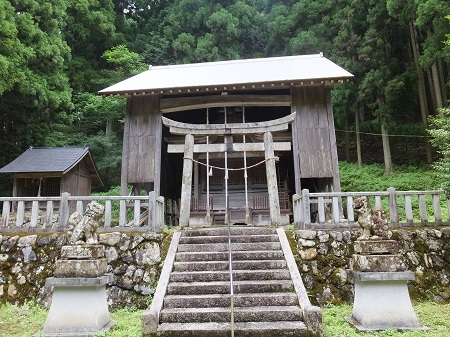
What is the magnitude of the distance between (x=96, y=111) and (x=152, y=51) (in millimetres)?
7123

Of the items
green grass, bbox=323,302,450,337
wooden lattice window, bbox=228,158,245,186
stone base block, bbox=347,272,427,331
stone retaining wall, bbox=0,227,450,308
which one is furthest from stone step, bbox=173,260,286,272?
wooden lattice window, bbox=228,158,245,186

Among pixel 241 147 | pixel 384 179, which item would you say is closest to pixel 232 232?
pixel 241 147

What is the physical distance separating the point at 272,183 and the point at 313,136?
2.89 meters

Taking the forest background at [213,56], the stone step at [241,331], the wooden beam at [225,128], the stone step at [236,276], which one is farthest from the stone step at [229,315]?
the forest background at [213,56]

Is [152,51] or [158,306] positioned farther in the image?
[152,51]

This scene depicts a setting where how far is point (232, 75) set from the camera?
11562 millimetres

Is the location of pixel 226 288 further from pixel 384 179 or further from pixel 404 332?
pixel 384 179

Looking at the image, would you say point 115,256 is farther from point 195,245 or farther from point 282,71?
point 282,71

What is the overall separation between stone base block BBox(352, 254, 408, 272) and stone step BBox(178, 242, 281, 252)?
186cm

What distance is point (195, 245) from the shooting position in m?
6.64

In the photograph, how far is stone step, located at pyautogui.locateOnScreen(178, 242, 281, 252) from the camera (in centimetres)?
655

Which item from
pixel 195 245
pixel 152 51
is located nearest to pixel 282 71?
pixel 195 245

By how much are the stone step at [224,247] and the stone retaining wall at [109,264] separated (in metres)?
0.57

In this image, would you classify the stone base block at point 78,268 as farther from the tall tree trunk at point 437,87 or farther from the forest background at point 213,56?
the tall tree trunk at point 437,87
